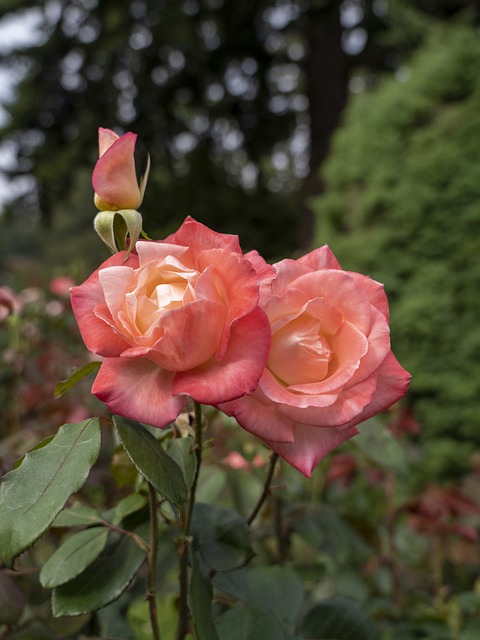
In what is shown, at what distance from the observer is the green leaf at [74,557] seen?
0.52 meters

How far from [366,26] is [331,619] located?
6523 millimetres

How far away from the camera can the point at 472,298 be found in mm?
2572

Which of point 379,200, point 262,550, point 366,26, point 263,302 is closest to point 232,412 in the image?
point 263,302

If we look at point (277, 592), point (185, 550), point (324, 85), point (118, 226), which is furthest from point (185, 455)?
point (324, 85)

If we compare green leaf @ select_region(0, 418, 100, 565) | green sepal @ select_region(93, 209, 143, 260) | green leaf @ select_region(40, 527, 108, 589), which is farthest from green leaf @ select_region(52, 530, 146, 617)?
green sepal @ select_region(93, 209, 143, 260)

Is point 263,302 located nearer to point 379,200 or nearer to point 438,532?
point 438,532

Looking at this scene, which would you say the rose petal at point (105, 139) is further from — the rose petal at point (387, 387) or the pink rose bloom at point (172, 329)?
the rose petal at point (387, 387)

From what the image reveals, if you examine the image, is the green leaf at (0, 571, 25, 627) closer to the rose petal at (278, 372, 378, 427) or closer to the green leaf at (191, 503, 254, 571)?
the green leaf at (191, 503, 254, 571)

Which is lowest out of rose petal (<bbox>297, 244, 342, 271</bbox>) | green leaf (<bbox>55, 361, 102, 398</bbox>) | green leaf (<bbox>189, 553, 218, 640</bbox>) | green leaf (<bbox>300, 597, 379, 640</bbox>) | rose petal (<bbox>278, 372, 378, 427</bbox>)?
green leaf (<bbox>300, 597, 379, 640</bbox>)

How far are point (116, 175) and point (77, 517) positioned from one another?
1.10 feet

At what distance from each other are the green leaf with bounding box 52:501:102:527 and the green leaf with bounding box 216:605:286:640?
0.15m

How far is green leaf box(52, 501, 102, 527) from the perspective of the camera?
0.58 m

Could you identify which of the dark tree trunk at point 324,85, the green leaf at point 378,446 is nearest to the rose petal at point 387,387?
the green leaf at point 378,446

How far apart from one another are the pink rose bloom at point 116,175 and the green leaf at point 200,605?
0.94 ft
